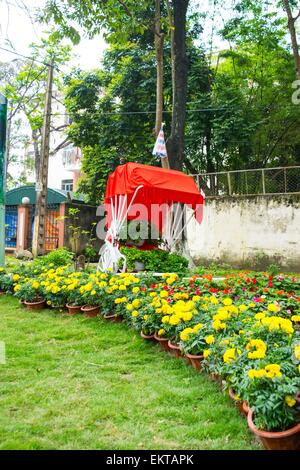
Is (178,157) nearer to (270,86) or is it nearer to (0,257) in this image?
(0,257)

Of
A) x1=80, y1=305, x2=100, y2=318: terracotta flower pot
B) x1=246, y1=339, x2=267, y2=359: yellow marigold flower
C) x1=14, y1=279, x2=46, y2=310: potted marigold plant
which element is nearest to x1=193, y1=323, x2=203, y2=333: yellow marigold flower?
x1=246, y1=339, x2=267, y2=359: yellow marigold flower

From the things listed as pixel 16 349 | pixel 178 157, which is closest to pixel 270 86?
pixel 178 157

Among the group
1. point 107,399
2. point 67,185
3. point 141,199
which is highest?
point 67,185

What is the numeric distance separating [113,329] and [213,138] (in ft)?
38.6

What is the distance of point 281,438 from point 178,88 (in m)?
11.9

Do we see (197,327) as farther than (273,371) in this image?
Yes

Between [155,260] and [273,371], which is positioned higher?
[155,260]

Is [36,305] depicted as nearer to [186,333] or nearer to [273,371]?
[186,333]

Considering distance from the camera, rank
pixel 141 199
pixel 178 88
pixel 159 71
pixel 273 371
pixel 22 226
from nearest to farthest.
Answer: pixel 273 371 < pixel 141 199 < pixel 159 71 < pixel 178 88 < pixel 22 226

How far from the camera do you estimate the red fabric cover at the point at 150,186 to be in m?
9.41

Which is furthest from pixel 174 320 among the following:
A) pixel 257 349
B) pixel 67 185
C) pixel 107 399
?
pixel 67 185

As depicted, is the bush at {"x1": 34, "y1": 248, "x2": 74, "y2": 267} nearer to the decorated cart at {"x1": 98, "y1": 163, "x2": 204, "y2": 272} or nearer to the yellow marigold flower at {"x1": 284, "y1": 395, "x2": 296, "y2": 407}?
the decorated cart at {"x1": 98, "y1": 163, "x2": 204, "y2": 272}

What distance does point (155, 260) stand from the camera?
9.46 m

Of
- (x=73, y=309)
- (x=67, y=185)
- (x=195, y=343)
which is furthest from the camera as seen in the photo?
(x=67, y=185)
